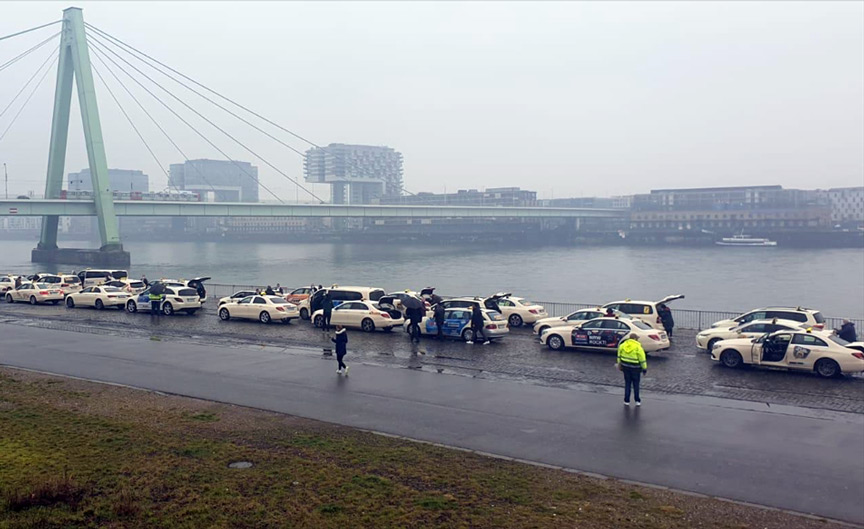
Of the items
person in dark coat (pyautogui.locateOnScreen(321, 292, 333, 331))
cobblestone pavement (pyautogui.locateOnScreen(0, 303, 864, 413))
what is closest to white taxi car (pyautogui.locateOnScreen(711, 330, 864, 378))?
cobblestone pavement (pyautogui.locateOnScreen(0, 303, 864, 413))

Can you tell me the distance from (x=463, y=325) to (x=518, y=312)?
4.68 m

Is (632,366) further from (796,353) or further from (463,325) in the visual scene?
(463,325)

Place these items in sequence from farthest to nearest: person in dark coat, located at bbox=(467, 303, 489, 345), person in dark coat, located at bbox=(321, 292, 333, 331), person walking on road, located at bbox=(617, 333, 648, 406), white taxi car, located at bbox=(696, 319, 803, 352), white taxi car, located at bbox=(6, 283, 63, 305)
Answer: white taxi car, located at bbox=(6, 283, 63, 305) → person in dark coat, located at bbox=(321, 292, 333, 331) → person in dark coat, located at bbox=(467, 303, 489, 345) → white taxi car, located at bbox=(696, 319, 803, 352) → person walking on road, located at bbox=(617, 333, 648, 406)

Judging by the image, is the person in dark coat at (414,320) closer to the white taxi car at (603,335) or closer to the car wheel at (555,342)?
the white taxi car at (603,335)

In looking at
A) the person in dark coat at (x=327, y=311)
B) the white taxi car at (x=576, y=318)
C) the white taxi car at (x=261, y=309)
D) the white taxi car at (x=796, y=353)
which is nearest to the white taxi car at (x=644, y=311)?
the white taxi car at (x=576, y=318)

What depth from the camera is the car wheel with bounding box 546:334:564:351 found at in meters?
21.3

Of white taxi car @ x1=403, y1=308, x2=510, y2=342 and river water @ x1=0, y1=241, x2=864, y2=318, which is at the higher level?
white taxi car @ x1=403, y1=308, x2=510, y2=342

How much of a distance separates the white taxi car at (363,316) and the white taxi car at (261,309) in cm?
169

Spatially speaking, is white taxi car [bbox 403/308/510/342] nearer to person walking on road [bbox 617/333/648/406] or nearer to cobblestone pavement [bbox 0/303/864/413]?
cobblestone pavement [bbox 0/303/864/413]

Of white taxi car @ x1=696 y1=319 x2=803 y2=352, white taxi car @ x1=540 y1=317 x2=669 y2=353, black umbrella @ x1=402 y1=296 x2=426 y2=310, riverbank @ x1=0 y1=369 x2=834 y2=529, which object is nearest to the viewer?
riverbank @ x1=0 y1=369 x2=834 y2=529

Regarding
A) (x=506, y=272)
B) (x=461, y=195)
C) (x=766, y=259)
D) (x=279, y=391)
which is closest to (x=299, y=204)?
(x=506, y=272)

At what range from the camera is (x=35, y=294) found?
36156 mm

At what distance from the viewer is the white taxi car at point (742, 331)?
64.3 ft

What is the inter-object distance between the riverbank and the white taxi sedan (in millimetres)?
15654
